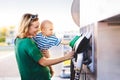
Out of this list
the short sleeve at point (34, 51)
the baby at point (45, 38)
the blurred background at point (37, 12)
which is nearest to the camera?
the short sleeve at point (34, 51)

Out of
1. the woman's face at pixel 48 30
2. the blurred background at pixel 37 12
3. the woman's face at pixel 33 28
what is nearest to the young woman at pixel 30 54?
the woman's face at pixel 33 28

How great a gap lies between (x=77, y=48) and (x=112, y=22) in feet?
0.87

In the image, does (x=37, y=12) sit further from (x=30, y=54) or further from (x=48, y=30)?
(x=30, y=54)

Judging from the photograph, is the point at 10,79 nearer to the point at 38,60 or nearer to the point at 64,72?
the point at 64,72

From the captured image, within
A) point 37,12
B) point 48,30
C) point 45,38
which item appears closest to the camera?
point 45,38

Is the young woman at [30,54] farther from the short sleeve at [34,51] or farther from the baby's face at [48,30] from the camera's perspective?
the baby's face at [48,30]

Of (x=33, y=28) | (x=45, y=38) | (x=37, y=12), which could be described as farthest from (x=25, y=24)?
(x=37, y=12)

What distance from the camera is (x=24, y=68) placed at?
6.68ft

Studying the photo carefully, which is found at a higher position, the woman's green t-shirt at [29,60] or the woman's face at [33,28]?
the woman's face at [33,28]

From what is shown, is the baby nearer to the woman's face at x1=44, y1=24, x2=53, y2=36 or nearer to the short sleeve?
the woman's face at x1=44, y1=24, x2=53, y2=36

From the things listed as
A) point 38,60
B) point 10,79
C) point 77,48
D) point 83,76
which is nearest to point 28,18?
point 38,60

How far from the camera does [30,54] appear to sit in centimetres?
194

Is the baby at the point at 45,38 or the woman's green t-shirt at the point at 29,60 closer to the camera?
the woman's green t-shirt at the point at 29,60

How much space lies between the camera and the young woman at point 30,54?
1.93 meters
